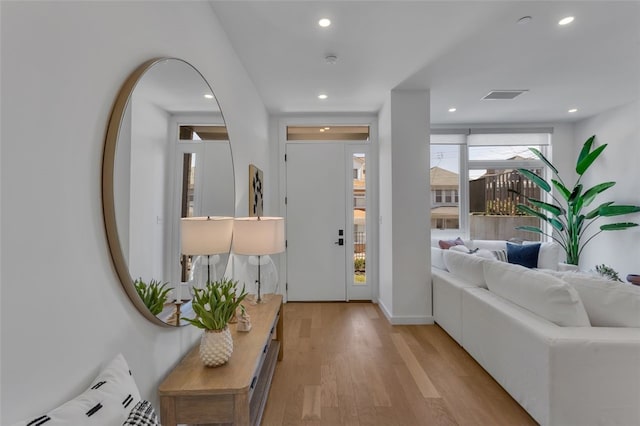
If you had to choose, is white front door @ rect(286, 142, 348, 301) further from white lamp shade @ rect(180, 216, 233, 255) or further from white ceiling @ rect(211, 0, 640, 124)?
white lamp shade @ rect(180, 216, 233, 255)

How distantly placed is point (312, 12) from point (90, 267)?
6.82ft

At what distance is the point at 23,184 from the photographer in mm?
798

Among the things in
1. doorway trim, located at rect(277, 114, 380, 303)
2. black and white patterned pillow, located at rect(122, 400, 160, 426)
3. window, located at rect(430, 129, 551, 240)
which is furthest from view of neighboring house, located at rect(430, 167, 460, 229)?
black and white patterned pillow, located at rect(122, 400, 160, 426)

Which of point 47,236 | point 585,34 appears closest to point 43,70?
point 47,236

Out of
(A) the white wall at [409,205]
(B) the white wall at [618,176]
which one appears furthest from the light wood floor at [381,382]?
(B) the white wall at [618,176]

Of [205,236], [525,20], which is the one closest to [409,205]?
[525,20]

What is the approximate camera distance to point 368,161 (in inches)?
177

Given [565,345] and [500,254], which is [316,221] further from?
[565,345]

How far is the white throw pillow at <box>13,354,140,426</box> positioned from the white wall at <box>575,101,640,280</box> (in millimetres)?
5560

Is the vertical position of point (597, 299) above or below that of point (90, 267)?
below

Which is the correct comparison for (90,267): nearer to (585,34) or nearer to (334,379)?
(334,379)

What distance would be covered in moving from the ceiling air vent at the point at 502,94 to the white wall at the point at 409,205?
83 centimetres

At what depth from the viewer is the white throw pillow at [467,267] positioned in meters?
2.84

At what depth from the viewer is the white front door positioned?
14.7ft
